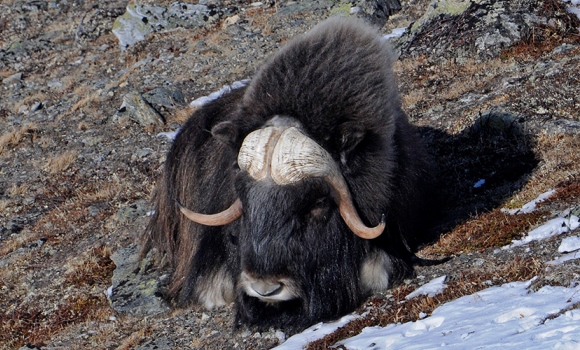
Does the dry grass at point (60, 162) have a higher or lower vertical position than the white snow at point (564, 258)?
lower

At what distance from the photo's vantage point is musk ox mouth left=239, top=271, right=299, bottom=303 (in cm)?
521

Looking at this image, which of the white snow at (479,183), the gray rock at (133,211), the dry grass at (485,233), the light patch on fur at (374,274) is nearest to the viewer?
the light patch on fur at (374,274)

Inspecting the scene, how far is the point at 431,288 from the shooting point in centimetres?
549

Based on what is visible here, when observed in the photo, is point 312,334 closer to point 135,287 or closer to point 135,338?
point 135,338

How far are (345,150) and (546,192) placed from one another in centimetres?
212

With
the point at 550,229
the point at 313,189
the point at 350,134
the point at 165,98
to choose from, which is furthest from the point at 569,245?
the point at 165,98

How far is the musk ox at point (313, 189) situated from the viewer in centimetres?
527

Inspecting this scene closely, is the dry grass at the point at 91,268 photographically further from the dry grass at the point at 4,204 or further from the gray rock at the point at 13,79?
the gray rock at the point at 13,79

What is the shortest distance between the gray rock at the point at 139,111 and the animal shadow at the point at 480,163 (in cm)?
662

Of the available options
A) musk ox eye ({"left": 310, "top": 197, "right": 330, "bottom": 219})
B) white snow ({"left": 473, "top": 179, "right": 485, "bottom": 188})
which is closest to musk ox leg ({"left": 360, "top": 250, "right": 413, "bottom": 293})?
musk ox eye ({"left": 310, "top": 197, "right": 330, "bottom": 219})

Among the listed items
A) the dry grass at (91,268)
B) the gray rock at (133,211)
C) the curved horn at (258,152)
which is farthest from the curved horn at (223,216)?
the gray rock at (133,211)

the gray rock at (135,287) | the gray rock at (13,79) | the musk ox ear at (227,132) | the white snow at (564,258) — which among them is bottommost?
the gray rock at (13,79)

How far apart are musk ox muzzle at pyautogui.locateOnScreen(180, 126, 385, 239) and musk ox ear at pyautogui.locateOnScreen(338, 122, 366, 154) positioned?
5.2 inches

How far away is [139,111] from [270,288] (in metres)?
10.3
